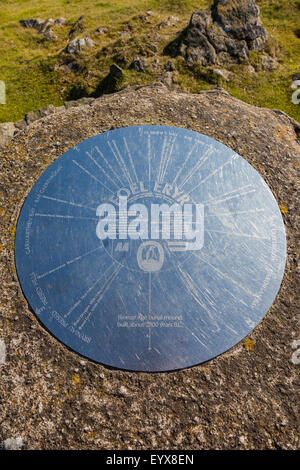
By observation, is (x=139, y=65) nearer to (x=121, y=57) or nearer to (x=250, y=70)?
(x=121, y=57)

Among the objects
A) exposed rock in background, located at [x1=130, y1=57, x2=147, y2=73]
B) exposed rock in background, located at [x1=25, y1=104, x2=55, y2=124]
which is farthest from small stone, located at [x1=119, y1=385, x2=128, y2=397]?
exposed rock in background, located at [x1=130, y1=57, x2=147, y2=73]

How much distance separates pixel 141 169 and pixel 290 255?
147 cm

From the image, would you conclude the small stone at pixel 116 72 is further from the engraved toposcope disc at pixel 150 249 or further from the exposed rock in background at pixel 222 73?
the engraved toposcope disc at pixel 150 249

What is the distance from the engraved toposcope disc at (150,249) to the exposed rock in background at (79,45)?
175 inches

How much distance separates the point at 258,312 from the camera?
8.86ft

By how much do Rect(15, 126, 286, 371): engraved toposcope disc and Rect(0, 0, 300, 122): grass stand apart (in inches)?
95.1

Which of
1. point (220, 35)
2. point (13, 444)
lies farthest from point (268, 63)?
point (13, 444)

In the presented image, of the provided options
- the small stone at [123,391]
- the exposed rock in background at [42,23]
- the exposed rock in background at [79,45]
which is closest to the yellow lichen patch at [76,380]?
the small stone at [123,391]

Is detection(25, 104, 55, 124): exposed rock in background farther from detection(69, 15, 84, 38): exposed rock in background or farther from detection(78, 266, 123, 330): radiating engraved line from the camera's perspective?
detection(69, 15, 84, 38): exposed rock in background

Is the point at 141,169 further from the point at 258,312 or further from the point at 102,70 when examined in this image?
the point at 102,70

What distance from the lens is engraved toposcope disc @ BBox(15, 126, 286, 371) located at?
2605 mm

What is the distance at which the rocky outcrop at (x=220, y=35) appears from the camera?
5500 mm

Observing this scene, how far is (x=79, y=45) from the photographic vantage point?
22.6 ft
